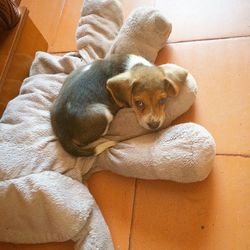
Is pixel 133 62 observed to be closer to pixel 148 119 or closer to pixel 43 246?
pixel 148 119

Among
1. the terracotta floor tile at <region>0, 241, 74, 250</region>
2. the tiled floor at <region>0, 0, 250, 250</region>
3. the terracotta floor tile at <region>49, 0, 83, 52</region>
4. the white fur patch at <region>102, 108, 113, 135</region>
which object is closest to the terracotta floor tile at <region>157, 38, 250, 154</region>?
the tiled floor at <region>0, 0, 250, 250</region>

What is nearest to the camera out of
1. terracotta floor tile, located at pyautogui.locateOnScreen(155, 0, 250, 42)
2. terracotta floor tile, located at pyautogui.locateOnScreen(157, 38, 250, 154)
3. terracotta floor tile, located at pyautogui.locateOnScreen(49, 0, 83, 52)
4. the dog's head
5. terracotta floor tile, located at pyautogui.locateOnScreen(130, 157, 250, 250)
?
terracotta floor tile, located at pyautogui.locateOnScreen(130, 157, 250, 250)

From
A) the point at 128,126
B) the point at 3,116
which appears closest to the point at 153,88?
the point at 128,126

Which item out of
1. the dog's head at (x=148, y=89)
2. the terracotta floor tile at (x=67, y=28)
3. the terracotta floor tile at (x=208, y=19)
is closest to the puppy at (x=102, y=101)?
the dog's head at (x=148, y=89)

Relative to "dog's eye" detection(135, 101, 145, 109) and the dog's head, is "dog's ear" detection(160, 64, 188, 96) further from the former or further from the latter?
"dog's eye" detection(135, 101, 145, 109)

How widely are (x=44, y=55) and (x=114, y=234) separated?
984 mm

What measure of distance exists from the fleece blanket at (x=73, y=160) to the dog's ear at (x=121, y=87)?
0.08 meters

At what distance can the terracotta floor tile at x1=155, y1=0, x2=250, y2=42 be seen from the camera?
5.77ft

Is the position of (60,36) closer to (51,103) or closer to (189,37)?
(51,103)

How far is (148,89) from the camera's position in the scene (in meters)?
1.35

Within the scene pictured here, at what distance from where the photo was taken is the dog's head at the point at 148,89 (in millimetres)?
1361

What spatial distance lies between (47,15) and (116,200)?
1374mm

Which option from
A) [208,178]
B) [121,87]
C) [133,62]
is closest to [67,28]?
[133,62]

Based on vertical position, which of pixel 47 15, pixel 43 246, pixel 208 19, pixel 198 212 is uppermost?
pixel 208 19
